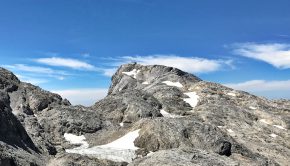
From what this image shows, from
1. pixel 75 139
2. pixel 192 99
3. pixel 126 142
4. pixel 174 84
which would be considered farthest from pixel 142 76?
pixel 126 142

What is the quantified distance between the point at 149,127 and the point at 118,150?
5960mm

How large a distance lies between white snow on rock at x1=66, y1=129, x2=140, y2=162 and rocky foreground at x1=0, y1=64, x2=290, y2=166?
0.23ft

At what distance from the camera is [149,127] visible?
50.6 meters

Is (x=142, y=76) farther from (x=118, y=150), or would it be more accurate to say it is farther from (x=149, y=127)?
(x=118, y=150)

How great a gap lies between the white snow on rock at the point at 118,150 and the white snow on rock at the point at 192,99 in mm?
36175

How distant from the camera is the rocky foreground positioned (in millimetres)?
34656

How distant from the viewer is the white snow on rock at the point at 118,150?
42312mm

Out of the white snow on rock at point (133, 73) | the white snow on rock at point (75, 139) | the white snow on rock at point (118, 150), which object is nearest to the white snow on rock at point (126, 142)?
the white snow on rock at point (118, 150)

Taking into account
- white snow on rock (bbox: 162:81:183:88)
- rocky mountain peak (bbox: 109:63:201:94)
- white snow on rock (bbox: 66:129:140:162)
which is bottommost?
white snow on rock (bbox: 66:129:140:162)

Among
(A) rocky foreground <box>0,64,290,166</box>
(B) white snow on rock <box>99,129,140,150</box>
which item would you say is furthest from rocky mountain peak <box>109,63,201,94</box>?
(B) white snow on rock <box>99,129,140,150</box>

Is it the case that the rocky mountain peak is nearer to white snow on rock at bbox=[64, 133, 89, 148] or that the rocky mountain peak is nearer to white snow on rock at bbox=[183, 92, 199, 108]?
white snow on rock at bbox=[183, 92, 199, 108]

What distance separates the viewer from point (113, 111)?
7512cm

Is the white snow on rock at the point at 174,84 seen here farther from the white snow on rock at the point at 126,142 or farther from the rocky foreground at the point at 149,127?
the white snow on rock at the point at 126,142

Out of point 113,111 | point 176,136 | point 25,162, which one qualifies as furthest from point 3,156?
point 113,111
